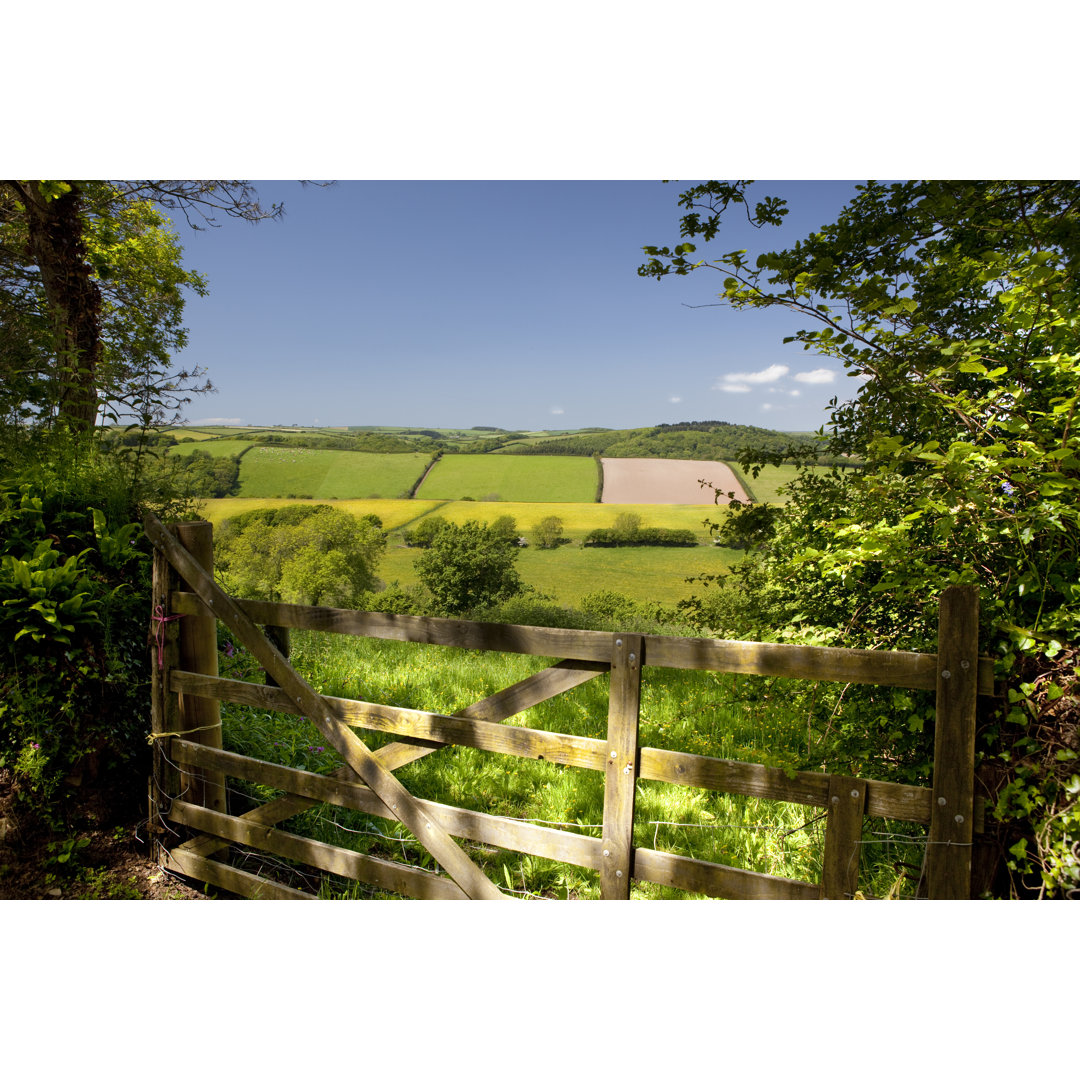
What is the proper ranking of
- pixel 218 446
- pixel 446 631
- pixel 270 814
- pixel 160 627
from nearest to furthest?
1. pixel 446 631
2. pixel 270 814
3. pixel 160 627
4. pixel 218 446

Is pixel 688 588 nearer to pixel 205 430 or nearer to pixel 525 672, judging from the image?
pixel 525 672

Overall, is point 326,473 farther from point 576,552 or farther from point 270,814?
point 270,814

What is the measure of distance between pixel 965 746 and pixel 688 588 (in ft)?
37.2

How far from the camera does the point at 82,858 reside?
10.2 feet

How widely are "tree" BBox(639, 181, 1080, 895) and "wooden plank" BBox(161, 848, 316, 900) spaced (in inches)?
103

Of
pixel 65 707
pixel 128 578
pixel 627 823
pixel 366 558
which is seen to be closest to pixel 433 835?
pixel 627 823

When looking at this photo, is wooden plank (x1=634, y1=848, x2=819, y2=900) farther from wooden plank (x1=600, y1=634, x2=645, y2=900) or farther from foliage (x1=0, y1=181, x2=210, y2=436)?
foliage (x1=0, y1=181, x2=210, y2=436)

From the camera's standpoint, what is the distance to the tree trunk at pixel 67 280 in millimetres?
5785

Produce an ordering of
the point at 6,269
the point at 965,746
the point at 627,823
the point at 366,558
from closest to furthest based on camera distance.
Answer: the point at 965,746 < the point at 627,823 < the point at 6,269 < the point at 366,558

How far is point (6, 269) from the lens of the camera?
21.9 feet

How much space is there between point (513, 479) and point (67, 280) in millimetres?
10294

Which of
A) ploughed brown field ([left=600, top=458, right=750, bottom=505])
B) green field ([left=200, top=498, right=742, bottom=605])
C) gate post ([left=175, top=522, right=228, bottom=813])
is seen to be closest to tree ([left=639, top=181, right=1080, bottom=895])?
gate post ([left=175, top=522, right=228, bottom=813])

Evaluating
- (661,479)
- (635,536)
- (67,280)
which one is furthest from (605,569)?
(67,280)

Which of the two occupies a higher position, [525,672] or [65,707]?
[65,707]
